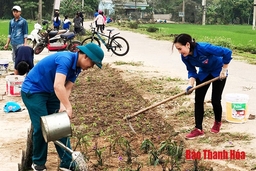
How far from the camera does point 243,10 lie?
61344mm

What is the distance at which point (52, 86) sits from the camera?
389 cm

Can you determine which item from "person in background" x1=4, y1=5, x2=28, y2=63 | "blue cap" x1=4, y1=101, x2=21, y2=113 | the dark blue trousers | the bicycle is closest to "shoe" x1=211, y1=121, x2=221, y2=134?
the dark blue trousers

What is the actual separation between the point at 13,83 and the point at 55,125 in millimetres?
4346

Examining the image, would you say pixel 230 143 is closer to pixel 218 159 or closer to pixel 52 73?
pixel 218 159

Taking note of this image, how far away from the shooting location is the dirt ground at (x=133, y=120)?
458 centimetres

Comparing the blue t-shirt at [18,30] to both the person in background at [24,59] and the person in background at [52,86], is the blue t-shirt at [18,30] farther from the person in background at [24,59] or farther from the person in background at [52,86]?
the person in background at [52,86]

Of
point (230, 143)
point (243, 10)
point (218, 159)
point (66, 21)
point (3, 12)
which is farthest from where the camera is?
point (243, 10)

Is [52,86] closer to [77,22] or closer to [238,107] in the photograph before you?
[238,107]

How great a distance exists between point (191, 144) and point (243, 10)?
5993cm

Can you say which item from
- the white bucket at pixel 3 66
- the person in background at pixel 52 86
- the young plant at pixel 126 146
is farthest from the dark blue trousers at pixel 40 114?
the white bucket at pixel 3 66

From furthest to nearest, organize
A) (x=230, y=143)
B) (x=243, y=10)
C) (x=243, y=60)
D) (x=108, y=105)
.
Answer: (x=243, y=10) → (x=243, y=60) → (x=108, y=105) → (x=230, y=143)

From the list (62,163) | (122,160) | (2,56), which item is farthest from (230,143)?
(2,56)

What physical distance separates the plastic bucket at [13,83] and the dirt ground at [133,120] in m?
0.14

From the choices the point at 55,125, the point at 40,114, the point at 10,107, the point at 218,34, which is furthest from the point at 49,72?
the point at 218,34
